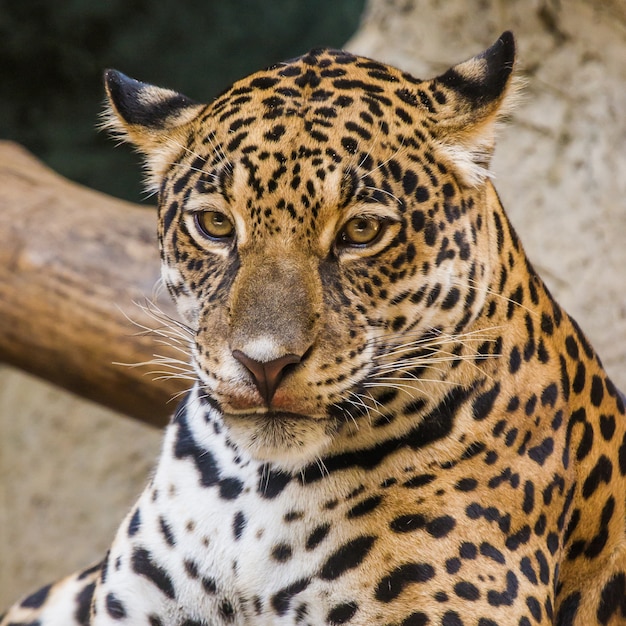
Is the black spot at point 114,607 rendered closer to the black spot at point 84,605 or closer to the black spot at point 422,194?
the black spot at point 84,605

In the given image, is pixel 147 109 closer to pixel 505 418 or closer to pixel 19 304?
pixel 505 418

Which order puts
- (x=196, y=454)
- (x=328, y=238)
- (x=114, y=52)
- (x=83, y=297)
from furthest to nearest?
1. (x=114, y=52)
2. (x=83, y=297)
3. (x=196, y=454)
4. (x=328, y=238)

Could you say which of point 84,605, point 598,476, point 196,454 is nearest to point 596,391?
point 598,476

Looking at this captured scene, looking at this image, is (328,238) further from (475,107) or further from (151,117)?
(151,117)

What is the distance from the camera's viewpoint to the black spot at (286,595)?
3285mm

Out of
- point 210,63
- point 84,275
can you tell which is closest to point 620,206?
point 84,275

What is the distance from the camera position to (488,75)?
324 cm

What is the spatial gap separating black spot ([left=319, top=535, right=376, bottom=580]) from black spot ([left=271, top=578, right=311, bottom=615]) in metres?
0.07

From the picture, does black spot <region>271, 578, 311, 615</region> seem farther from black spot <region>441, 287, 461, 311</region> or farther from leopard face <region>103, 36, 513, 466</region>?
black spot <region>441, 287, 461, 311</region>

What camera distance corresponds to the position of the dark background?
1008 centimetres

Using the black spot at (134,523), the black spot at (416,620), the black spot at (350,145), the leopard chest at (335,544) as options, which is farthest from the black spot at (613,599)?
the black spot at (350,145)

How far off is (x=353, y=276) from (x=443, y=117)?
59 cm

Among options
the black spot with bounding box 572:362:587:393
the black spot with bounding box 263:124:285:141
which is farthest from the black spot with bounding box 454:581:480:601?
the black spot with bounding box 263:124:285:141

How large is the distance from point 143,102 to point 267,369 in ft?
3.83
